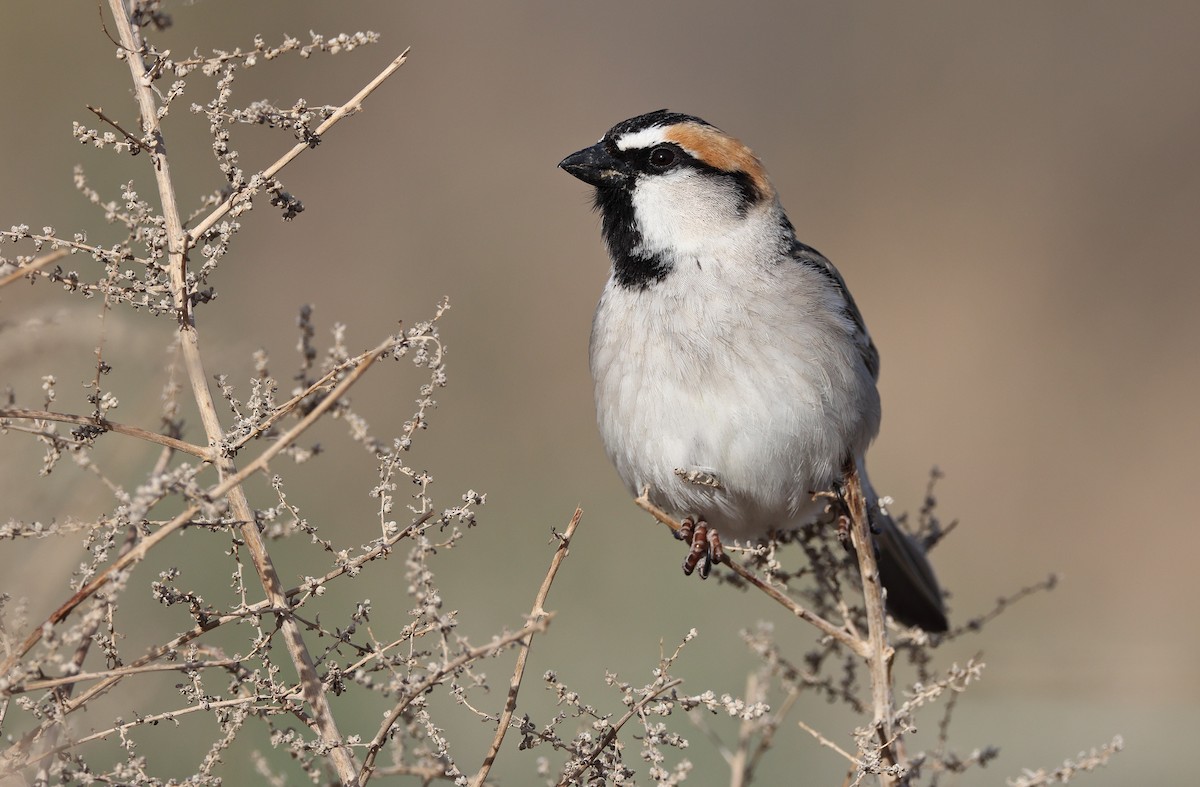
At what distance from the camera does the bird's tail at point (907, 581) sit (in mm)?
3428

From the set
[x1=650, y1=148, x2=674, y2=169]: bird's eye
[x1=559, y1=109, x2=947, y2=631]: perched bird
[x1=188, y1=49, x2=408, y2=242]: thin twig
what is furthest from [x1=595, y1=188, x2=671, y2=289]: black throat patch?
[x1=188, y1=49, x2=408, y2=242]: thin twig

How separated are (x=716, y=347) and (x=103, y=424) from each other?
1.67 m

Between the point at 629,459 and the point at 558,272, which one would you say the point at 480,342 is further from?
the point at 629,459

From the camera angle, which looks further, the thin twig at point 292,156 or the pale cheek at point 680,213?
the pale cheek at point 680,213

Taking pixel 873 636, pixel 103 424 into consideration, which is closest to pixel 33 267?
pixel 103 424

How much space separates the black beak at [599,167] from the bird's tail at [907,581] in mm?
1112

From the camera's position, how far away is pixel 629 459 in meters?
3.15

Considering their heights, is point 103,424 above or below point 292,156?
below

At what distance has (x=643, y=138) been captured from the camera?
322 centimetres

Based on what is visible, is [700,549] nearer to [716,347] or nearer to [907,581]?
[716,347]

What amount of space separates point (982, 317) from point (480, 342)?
3062mm

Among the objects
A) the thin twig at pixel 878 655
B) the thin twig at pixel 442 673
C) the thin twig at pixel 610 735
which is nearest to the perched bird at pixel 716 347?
the thin twig at pixel 878 655

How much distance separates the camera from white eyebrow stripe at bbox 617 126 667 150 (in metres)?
3.22

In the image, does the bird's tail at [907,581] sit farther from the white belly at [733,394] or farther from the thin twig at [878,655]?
the thin twig at [878,655]
